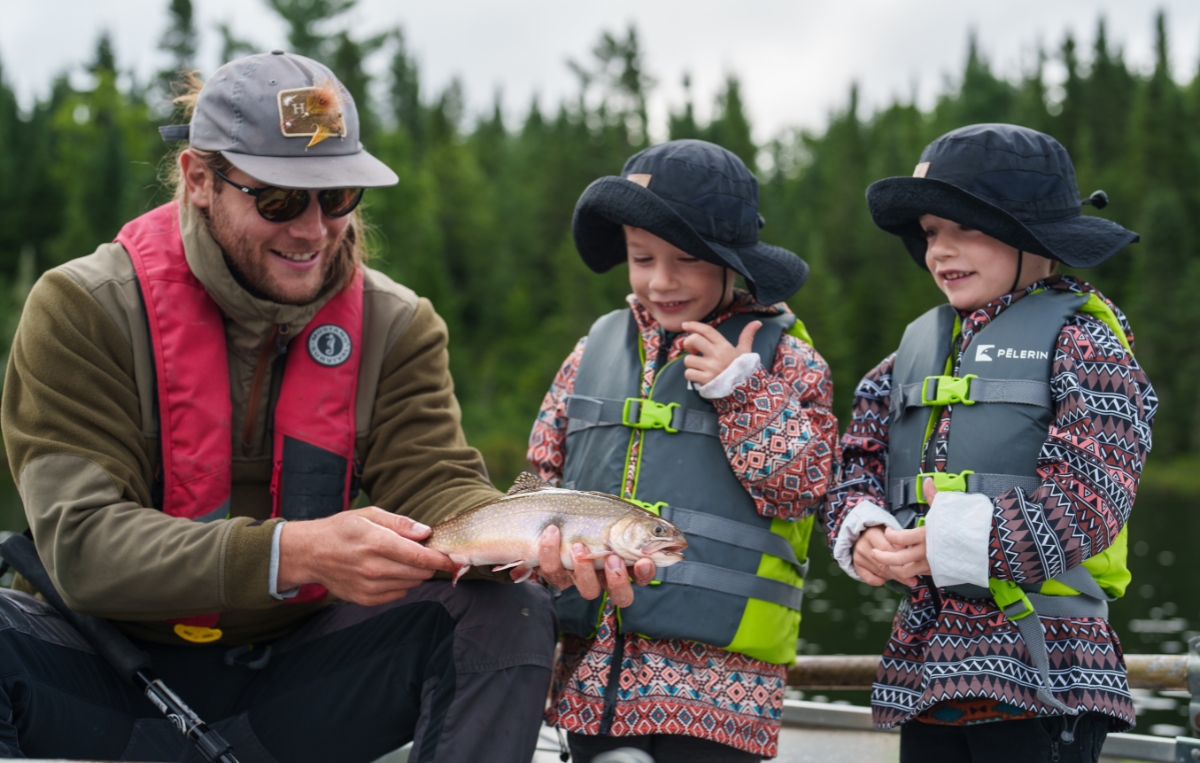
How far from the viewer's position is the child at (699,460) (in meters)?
3.45

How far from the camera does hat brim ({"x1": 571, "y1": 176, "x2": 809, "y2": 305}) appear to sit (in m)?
3.56

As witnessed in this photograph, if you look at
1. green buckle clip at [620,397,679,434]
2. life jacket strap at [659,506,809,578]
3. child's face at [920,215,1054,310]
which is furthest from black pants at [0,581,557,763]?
child's face at [920,215,1054,310]

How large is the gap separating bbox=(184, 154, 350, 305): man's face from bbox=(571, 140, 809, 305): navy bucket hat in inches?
35.6

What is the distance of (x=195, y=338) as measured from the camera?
11.2ft

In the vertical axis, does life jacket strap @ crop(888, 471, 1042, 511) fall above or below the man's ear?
below

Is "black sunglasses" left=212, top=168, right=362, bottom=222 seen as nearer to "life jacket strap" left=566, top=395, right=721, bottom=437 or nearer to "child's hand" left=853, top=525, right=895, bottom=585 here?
"life jacket strap" left=566, top=395, right=721, bottom=437

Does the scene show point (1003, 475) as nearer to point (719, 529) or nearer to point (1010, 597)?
point (1010, 597)

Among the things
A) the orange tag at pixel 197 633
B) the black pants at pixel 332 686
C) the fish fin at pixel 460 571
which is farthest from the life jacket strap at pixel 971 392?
the orange tag at pixel 197 633

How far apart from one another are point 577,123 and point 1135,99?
36156mm

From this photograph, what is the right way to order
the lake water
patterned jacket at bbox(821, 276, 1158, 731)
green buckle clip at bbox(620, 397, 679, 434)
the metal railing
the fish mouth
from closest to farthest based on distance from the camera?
the fish mouth < patterned jacket at bbox(821, 276, 1158, 731) < green buckle clip at bbox(620, 397, 679, 434) < the metal railing < the lake water

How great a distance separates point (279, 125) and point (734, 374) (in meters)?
1.56

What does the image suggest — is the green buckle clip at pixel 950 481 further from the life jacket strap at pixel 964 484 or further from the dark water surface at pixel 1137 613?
the dark water surface at pixel 1137 613

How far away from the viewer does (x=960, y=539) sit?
119 inches

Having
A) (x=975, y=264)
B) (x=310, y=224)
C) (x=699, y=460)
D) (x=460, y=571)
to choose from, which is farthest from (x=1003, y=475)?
(x=310, y=224)
